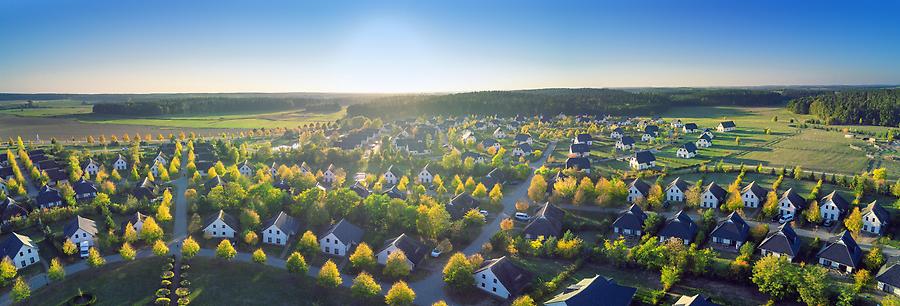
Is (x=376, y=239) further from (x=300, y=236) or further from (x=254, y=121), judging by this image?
(x=254, y=121)

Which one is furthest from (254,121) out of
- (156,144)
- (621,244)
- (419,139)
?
(621,244)

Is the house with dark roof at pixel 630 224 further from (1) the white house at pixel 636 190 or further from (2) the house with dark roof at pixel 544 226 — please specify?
(1) the white house at pixel 636 190

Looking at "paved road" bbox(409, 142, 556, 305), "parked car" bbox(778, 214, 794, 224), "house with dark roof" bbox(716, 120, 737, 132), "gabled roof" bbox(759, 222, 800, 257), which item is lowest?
"paved road" bbox(409, 142, 556, 305)

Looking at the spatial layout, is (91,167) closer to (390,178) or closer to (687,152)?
(390,178)

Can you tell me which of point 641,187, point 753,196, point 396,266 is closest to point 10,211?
point 396,266

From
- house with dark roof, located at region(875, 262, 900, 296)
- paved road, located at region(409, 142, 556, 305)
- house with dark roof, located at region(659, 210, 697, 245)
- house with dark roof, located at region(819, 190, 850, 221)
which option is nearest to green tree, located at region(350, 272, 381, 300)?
paved road, located at region(409, 142, 556, 305)

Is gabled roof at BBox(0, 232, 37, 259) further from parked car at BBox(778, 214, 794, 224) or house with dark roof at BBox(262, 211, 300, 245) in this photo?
parked car at BBox(778, 214, 794, 224)

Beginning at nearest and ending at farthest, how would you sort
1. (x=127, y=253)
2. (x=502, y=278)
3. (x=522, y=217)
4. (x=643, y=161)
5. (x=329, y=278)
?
Result: (x=502, y=278) < (x=329, y=278) < (x=127, y=253) < (x=522, y=217) < (x=643, y=161)
